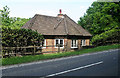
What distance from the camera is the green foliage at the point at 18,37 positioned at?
1434 cm


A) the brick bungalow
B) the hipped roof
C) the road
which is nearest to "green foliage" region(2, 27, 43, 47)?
the brick bungalow

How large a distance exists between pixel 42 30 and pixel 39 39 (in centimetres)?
534

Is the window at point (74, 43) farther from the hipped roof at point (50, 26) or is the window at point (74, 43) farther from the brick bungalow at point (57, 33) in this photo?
the hipped roof at point (50, 26)

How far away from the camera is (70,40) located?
24125 millimetres

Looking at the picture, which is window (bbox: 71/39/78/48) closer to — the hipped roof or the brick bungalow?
the brick bungalow

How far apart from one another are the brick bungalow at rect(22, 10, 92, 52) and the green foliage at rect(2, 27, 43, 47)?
4654 millimetres

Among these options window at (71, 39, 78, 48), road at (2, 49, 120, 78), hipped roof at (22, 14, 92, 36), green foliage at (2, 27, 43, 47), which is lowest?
road at (2, 49, 120, 78)

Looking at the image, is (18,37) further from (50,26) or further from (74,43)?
(74,43)

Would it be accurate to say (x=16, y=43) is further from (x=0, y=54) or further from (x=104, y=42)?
(x=104, y=42)

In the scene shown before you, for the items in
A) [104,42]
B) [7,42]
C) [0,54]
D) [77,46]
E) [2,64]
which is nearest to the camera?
[2,64]

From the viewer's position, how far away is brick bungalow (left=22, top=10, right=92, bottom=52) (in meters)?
22.4

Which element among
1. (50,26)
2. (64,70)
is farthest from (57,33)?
(64,70)

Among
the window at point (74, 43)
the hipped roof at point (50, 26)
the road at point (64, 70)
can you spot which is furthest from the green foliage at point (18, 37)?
the window at point (74, 43)

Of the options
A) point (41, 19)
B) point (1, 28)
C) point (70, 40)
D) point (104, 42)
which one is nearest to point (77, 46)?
point (70, 40)
